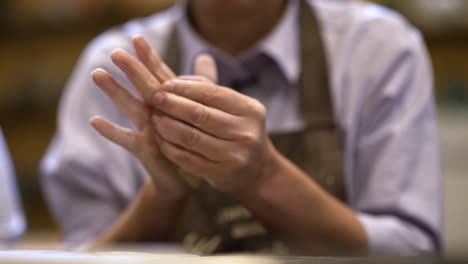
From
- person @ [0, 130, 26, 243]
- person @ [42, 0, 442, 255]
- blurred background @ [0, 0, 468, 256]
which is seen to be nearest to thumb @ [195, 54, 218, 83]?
person @ [42, 0, 442, 255]

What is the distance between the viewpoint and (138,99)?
41 cm

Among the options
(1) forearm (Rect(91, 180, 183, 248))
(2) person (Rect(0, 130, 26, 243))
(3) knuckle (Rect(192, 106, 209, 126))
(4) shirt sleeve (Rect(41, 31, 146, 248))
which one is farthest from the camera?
(2) person (Rect(0, 130, 26, 243))

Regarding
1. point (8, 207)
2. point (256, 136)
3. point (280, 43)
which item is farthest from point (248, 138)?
point (8, 207)

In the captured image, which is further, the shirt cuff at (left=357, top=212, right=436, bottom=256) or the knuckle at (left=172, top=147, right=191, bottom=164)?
the shirt cuff at (left=357, top=212, right=436, bottom=256)

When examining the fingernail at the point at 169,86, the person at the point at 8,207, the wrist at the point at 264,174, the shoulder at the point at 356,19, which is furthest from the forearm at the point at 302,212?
the person at the point at 8,207

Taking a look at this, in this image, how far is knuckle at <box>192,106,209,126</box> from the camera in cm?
39

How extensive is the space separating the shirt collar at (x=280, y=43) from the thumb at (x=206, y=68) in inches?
4.9

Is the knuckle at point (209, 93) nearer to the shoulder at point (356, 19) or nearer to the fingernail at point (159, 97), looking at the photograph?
the fingernail at point (159, 97)

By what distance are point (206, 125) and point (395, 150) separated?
29cm

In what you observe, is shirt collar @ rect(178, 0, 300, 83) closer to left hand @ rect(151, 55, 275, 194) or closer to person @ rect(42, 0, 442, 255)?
person @ rect(42, 0, 442, 255)

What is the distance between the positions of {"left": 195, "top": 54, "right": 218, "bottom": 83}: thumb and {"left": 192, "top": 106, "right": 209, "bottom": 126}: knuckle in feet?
0.16

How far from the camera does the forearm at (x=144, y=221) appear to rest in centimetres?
52

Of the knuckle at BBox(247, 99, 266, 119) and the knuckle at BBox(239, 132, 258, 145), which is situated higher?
the knuckle at BBox(247, 99, 266, 119)

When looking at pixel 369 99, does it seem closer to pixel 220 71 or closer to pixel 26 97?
pixel 220 71
